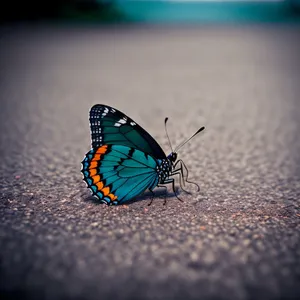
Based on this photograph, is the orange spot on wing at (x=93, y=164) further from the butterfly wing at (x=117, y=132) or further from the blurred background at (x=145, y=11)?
the blurred background at (x=145, y=11)

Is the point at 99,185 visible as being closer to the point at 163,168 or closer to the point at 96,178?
the point at 96,178

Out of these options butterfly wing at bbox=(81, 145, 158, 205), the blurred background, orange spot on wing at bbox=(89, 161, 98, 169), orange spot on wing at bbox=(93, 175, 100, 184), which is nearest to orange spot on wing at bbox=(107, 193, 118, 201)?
butterfly wing at bbox=(81, 145, 158, 205)

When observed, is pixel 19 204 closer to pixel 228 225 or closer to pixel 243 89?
pixel 228 225

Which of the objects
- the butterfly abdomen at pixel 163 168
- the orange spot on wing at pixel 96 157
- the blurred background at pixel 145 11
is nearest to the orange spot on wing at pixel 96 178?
the orange spot on wing at pixel 96 157

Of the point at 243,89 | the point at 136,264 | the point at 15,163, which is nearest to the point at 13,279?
the point at 136,264

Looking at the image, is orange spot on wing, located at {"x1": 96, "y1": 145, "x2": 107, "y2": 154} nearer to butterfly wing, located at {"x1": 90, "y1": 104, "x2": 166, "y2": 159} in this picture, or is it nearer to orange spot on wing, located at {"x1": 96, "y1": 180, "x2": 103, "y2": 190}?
butterfly wing, located at {"x1": 90, "y1": 104, "x2": 166, "y2": 159}

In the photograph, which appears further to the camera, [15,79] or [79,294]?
[15,79]
